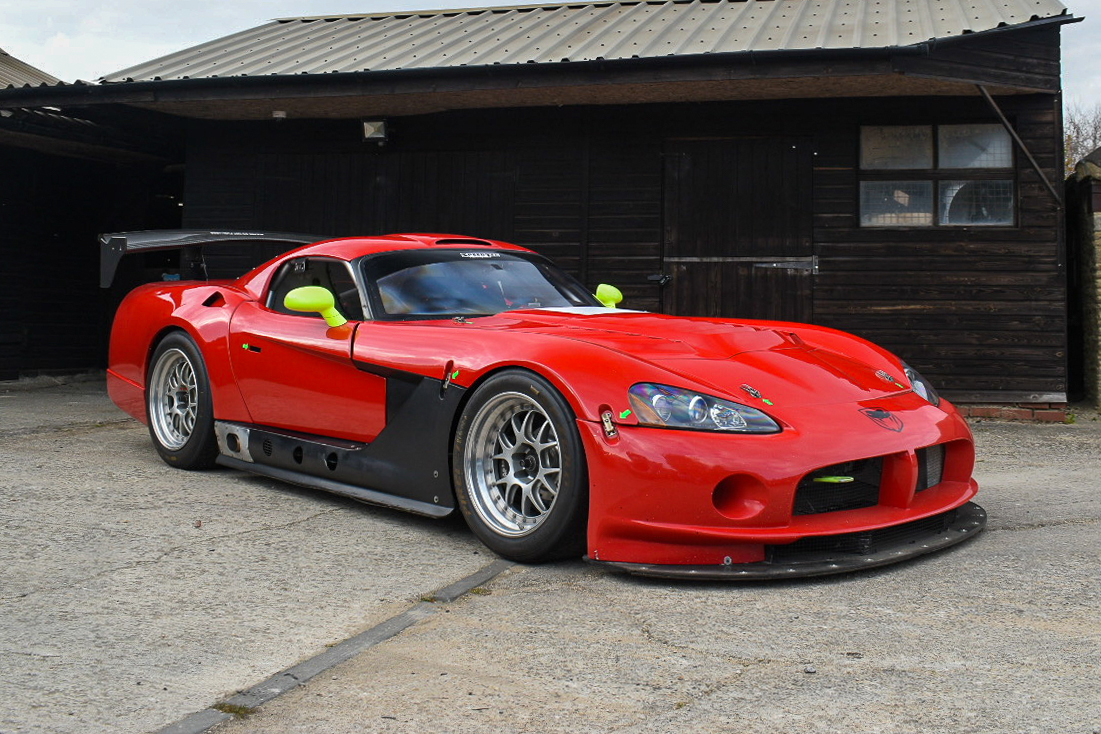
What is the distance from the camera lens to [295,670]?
252 centimetres

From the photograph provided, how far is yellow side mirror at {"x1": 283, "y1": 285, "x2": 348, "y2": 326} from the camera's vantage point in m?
4.36

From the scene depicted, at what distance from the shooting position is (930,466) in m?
3.69

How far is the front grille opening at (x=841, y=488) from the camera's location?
3312mm

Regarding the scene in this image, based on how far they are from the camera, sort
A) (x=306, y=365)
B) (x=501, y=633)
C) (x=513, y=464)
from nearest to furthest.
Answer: (x=501, y=633)
(x=513, y=464)
(x=306, y=365)

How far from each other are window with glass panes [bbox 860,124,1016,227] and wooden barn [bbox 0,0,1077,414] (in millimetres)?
18

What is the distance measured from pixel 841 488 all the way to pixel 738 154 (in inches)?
261

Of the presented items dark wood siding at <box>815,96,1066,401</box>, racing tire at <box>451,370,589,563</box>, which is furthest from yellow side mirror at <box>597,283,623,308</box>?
dark wood siding at <box>815,96,1066,401</box>

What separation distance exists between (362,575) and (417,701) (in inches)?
45.9

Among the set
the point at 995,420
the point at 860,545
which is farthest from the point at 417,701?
the point at 995,420

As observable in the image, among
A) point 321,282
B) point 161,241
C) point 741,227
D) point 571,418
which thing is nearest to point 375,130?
point 741,227

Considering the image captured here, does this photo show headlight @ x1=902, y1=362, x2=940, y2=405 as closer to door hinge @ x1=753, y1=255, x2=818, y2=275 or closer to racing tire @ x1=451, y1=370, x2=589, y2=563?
racing tire @ x1=451, y1=370, x2=589, y2=563

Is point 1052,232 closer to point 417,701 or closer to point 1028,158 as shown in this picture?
point 1028,158

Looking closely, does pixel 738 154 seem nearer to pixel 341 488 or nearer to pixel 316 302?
pixel 316 302

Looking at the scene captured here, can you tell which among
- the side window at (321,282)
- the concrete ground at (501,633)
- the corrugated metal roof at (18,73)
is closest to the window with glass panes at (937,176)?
the concrete ground at (501,633)
